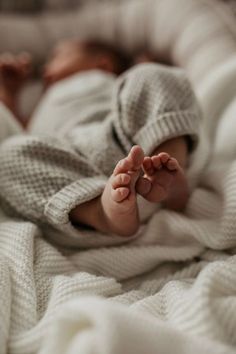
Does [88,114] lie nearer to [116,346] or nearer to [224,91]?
[224,91]

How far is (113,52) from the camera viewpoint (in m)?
1.37

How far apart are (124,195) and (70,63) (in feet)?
2.51

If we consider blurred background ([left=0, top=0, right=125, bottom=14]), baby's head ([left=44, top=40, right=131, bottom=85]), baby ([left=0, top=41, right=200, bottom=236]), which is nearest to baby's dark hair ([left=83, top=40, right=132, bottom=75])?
baby's head ([left=44, top=40, right=131, bottom=85])

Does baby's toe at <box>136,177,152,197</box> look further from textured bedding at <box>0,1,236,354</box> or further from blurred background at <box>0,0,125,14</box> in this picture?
blurred background at <box>0,0,125,14</box>

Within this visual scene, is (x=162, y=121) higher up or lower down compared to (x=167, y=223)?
higher up

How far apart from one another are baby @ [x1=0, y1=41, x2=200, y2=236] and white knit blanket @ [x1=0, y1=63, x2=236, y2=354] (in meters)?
0.04

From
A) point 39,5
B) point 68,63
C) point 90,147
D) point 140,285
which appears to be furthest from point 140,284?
point 39,5

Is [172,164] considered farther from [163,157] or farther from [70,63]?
[70,63]

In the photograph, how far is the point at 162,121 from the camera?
0.78 meters

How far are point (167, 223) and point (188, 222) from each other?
35 millimetres

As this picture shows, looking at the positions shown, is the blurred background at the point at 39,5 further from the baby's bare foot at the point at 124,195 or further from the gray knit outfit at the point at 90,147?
the baby's bare foot at the point at 124,195

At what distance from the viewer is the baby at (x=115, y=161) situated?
2.19 ft

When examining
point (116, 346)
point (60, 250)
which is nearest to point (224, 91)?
point (60, 250)

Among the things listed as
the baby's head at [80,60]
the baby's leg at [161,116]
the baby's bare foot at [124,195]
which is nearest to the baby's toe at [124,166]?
the baby's bare foot at [124,195]
